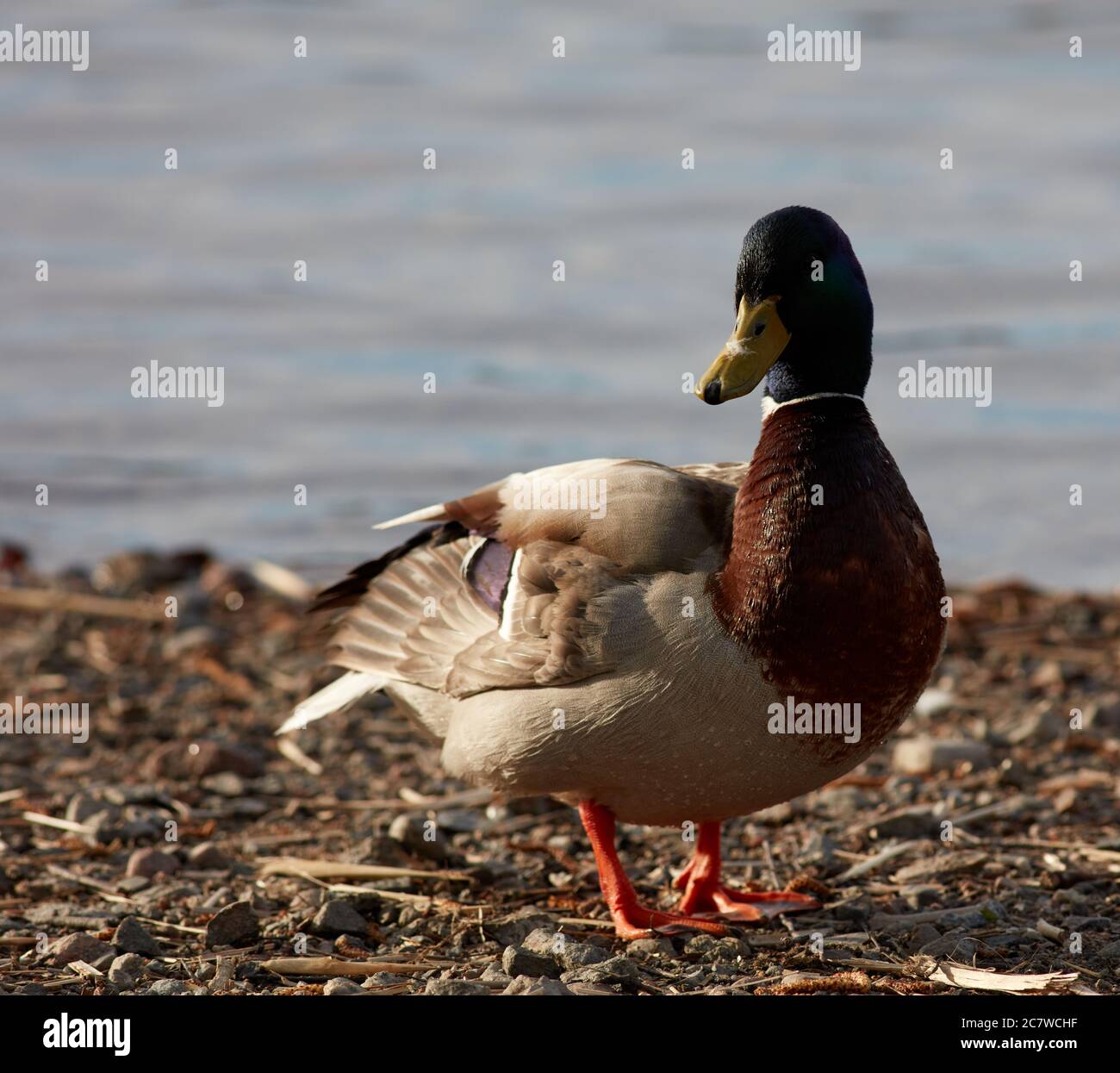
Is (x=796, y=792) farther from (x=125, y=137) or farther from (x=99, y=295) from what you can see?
(x=125, y=137)

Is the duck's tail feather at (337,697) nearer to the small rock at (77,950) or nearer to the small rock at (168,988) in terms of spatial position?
the small rock at (77,950)

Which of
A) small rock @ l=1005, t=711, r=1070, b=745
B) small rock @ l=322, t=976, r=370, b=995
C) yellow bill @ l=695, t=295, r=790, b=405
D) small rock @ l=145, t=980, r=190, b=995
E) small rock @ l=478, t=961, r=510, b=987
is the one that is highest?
yellow bill @ l=695, t=295, r=790, b=405

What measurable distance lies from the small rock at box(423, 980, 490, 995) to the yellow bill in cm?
144

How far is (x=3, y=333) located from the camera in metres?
13.2

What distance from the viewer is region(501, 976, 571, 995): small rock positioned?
376cm

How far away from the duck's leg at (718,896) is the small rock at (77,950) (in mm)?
1460

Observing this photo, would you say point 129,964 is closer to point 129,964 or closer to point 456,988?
point 129,964

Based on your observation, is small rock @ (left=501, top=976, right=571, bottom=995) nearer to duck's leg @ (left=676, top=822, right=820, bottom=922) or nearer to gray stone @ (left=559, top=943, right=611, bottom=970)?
gray stone @ (left=559, top=943, right=611, bottom=970)

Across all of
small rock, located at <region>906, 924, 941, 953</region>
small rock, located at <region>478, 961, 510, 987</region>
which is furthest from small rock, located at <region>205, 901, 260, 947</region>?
small rock, located at <region>906, 924, 941, 953</region>

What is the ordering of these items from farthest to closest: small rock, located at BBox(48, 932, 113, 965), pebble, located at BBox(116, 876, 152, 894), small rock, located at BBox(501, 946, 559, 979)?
pebble, located at BBox(116, 876, 152, 894), small rock, located at BBox(48, 932, 113, 965), small rock, located at BBox(501, 946, 559, 979)

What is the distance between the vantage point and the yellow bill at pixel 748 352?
14.1 ft

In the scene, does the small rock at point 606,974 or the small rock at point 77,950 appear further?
the small rock at point 77,950

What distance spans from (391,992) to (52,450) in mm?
7910

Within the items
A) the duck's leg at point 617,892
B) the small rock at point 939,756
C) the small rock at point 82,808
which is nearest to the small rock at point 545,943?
the duck's leg at point 617,892
